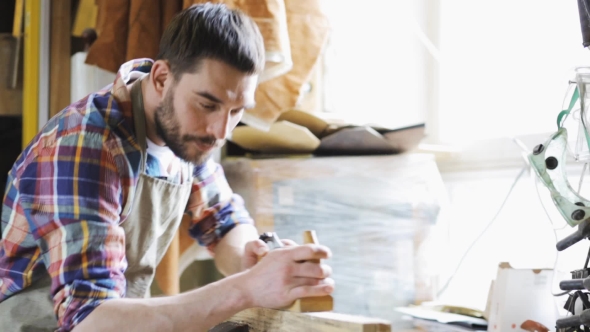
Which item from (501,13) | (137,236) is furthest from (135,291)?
(501,13)

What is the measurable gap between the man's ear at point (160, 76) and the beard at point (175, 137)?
22 millimetres

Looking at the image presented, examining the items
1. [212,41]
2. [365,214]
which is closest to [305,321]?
[212,41]

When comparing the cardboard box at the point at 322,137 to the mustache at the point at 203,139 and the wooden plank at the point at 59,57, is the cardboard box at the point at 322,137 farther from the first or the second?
the wooden plank at the point at 59,57

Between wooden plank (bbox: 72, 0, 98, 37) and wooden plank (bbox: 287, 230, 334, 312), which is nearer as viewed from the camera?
wooden plank (bbox: 287, 230, 334, 312)

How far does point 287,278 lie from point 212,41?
48 cm

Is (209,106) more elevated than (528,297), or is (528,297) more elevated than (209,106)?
(209,106)

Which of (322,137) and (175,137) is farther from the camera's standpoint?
(322,137)

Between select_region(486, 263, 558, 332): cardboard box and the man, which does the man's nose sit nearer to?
the man

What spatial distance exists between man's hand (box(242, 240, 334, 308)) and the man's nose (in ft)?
1.06

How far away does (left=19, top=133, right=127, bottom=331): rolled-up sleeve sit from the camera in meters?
1.04

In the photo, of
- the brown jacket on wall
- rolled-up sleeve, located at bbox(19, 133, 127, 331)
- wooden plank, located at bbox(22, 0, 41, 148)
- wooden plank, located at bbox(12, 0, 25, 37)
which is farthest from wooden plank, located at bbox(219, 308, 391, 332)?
wooden plank, located at bbox(12, 0, 25, 37)

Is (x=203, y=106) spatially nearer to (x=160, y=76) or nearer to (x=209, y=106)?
(x=209, y=106)

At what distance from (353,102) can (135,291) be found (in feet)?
3.28

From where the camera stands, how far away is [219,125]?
1.21 m
